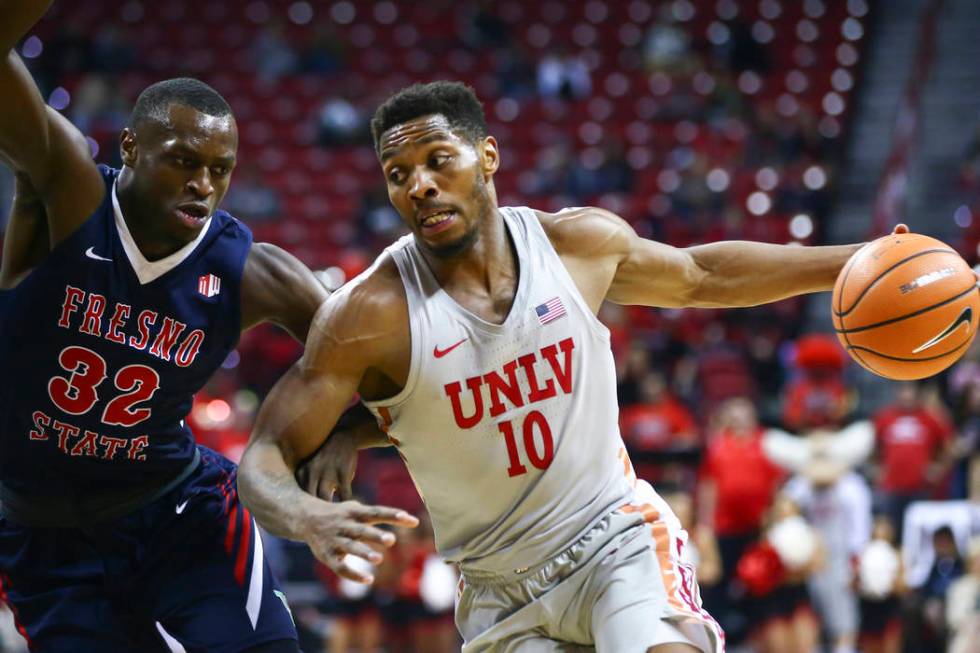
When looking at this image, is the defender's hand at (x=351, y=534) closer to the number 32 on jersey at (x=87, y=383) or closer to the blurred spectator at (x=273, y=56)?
the number 32 on jersey at (x=87, y=383)

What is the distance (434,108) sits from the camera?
3.67 meters

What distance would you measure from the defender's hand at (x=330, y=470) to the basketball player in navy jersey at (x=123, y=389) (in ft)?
1.42

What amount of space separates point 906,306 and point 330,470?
1722mm

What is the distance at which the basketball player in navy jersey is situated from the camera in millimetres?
3508

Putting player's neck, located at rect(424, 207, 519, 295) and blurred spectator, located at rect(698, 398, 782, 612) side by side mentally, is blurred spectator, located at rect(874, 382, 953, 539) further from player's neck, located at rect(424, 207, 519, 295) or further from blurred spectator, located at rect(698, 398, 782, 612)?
player's neck, located at rect(424, 207, 519, 295)

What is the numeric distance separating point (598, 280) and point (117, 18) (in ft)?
46.4

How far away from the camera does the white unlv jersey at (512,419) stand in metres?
3.55

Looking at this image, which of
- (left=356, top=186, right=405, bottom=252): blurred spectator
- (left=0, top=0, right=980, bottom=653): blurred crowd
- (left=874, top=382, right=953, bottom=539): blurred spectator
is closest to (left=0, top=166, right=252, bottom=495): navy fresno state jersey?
(left=0, top=0, right=980, bottom=653): blurred crowd

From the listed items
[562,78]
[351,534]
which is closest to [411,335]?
[351,534]

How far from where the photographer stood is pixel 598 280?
3744 mm

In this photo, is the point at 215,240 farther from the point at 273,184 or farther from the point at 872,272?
the point at 273,184

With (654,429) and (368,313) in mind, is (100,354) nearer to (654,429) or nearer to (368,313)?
(368,313)

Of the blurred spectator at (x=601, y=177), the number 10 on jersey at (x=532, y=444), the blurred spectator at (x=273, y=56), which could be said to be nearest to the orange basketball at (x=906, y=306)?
the number 10 on jersey at (x=532, y=444)

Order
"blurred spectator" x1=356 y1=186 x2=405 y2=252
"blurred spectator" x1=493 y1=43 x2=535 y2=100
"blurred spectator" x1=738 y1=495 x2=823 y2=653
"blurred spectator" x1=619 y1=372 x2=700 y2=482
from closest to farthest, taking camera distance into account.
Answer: "blurred spectator" x1=738 y1=495 x2=823 y2=653
"blurred spectator" x1=619 y1=372 x2=700 y2=482
"blurred spectator" x1=356 y1=186 x2=405 y2=252
"blurred spectator" x1=493 y1=43 x2=535 y2=100
